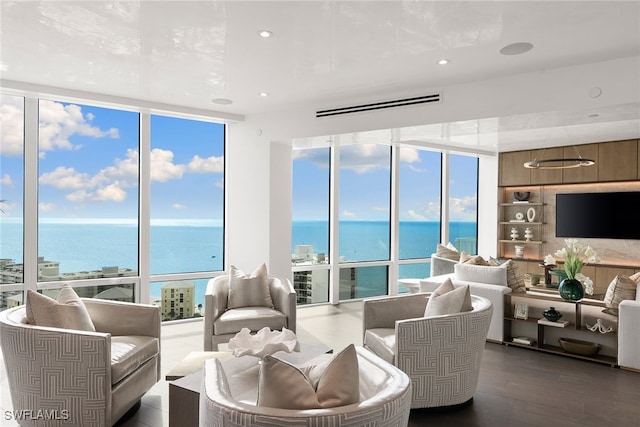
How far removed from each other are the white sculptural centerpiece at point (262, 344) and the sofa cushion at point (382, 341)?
85 centimetres

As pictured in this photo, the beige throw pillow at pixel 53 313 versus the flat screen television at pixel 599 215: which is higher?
the flat screen television at pixel 599 215

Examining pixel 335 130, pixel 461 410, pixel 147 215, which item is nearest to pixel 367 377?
pixel 461 410

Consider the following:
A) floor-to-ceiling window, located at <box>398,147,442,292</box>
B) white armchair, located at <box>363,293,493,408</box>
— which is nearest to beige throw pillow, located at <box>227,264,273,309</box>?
white armchair, located at <box>363,293,493,408</box>

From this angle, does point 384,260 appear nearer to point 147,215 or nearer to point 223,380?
point 147,215

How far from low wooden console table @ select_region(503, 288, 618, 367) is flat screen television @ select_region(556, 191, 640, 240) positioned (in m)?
3.63

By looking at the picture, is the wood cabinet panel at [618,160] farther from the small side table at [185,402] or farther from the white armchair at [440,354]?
the small side table at [185,402]

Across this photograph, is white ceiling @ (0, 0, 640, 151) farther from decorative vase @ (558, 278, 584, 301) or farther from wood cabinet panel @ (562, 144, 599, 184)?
wood cabinet panel @ (562, 144, 599, 184)

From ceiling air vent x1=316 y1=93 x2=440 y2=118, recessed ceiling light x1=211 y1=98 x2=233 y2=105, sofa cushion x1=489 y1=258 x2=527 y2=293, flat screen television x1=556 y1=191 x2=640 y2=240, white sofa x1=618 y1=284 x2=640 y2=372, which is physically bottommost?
white sofa x1=618 y1=284 x2=640 y2=372

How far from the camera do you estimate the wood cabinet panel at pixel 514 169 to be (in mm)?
9258

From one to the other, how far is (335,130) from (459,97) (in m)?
1.55

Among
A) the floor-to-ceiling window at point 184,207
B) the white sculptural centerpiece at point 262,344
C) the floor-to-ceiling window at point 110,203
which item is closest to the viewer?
the white sculptural centerpiece at point 262,344

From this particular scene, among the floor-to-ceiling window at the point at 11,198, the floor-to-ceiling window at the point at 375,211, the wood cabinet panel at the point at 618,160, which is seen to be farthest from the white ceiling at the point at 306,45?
the wood cabinet panel at the point at 618,160

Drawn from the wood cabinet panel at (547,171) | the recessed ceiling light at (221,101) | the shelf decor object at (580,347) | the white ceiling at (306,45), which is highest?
the recessed ceiling light at (221,101)

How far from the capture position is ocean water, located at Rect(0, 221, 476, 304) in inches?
221
